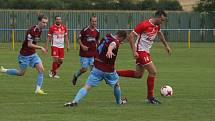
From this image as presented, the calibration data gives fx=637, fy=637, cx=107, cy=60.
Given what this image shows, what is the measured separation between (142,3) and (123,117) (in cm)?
5058

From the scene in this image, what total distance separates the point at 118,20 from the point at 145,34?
4167cm

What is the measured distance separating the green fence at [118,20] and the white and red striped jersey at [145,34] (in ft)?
122

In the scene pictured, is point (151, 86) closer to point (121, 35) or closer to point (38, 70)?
point (121, 35)

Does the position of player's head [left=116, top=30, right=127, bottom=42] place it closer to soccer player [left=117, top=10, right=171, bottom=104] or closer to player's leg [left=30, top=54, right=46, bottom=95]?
soccer player [left=117, top=10, right=171, bottom=104]

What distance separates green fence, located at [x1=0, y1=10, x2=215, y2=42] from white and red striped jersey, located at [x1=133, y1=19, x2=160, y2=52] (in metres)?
37.3

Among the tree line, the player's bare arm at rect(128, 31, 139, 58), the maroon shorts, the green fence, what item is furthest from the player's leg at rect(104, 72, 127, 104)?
the tree line

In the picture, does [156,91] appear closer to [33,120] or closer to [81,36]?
[81,36]

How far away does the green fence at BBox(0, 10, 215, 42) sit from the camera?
175ft

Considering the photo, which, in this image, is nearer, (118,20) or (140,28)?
(140,28)

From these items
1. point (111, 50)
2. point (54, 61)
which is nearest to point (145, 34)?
point (111, 50)

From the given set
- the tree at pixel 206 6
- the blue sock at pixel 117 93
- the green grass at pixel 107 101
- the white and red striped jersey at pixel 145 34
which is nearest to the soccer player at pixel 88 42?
the green grass at pixel 107 101

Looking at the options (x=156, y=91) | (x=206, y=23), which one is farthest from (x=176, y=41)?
(x=156, y=91)

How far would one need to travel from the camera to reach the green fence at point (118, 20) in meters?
53.5

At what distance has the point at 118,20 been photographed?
56.4 meters
